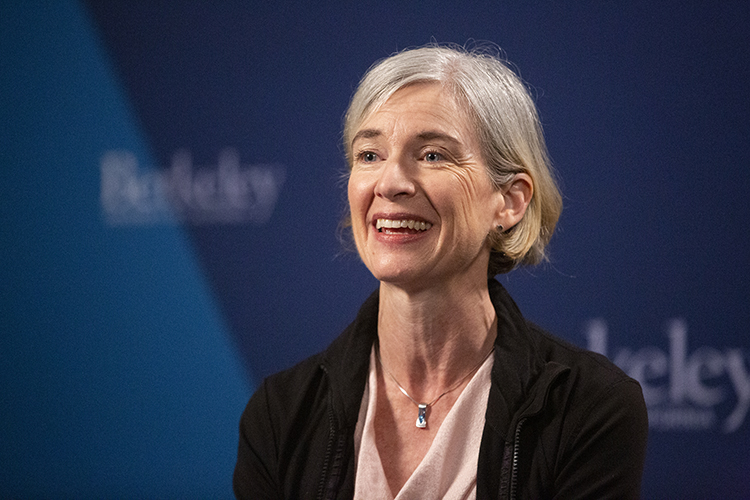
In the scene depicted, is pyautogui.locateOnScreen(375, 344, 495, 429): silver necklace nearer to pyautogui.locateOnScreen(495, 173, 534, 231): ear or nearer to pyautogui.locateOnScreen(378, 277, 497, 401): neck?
pyautogui.locateOnScreen(378, 277, 497, 401): neck

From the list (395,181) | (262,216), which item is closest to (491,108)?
(395,181)

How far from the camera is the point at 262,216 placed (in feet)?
8.40

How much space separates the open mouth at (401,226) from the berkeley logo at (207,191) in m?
1.30

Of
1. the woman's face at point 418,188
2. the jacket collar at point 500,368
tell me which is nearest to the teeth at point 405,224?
the woman's face at point 418,188

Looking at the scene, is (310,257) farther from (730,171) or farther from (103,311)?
(730,171)

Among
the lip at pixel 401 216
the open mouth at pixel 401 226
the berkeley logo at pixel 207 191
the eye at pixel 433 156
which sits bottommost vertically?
the open mouth at pixel 401 226

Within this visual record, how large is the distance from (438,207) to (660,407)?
1469 millimetres

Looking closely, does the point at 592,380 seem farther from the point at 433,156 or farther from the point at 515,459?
the point at 433,156

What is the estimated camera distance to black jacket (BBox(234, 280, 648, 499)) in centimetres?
124

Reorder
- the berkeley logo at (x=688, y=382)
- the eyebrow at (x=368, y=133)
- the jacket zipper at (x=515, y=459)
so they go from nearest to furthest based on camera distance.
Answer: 1. the jacket zipper at (x=515, y=459)
2. the eyebrow at (x=368, y=133)
3. the berkeley logo at (x=688, y=382)

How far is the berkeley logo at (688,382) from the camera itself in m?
2.32

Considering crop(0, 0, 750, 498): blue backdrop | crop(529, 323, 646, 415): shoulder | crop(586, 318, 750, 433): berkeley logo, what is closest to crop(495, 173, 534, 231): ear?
crop(529, 323, 646, 415): shoulder

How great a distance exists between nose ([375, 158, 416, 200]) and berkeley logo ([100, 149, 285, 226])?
1307 mm

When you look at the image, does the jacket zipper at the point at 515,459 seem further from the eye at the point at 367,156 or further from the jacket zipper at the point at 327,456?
the eye at the point at 367,156
